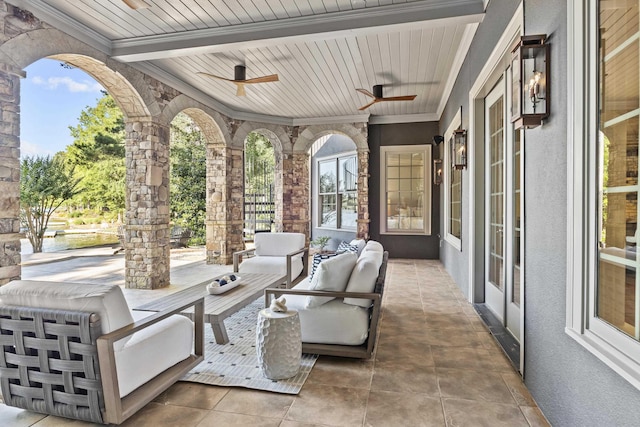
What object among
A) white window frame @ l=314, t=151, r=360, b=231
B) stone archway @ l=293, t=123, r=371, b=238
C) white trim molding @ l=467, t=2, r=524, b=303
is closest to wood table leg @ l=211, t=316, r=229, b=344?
white trim molding @ l=467, t=2, r=524, b=303

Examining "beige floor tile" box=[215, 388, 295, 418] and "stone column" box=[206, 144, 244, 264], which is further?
"stone column" box=[206, 144, 244, 264]

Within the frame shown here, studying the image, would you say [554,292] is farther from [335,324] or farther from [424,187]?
[424,187]

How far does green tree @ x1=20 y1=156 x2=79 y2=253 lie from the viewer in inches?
333

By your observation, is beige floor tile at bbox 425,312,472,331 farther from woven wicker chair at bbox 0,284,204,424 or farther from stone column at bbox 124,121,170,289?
stone column at bbox 124,121,170,289

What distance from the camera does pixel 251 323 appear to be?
11.9 feet

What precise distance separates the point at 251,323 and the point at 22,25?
3.50m

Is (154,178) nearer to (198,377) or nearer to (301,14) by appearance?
(301,14)

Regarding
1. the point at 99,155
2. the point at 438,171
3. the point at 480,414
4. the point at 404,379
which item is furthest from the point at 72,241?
the point at 480,414

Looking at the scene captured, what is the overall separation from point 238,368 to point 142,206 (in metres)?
3.36

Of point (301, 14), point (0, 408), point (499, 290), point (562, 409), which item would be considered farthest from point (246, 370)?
point (301, 14)

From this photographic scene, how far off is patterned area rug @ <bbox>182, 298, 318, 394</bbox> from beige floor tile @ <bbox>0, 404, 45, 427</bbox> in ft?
2.63

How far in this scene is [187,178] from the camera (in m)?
10.5

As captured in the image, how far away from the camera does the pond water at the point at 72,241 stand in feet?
29.3

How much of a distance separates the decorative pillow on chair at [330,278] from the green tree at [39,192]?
8.85 m
